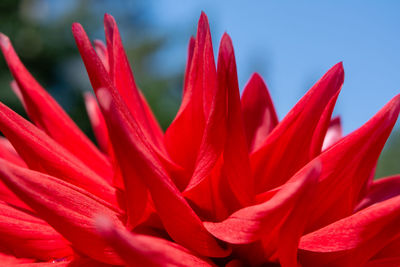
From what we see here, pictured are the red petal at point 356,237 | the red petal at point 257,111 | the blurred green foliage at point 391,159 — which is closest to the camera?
the red petal at point 356,237

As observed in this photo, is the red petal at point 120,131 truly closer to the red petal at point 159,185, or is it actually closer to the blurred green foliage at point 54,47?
the red petal at point 159,185

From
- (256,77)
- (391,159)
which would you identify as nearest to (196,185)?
(256,77)

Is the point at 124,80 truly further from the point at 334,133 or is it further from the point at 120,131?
the point at 334,133

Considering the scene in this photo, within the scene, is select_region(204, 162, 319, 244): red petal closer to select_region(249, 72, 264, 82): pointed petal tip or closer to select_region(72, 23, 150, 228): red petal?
select_region(72, 23, 150, 228): red petal

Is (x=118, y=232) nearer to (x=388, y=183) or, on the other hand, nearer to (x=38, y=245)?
(x=38, y=245)

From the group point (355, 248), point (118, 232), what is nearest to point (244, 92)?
point (355, 248)

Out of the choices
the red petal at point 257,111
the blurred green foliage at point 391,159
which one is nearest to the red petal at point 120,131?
the red petal at point 257,111
